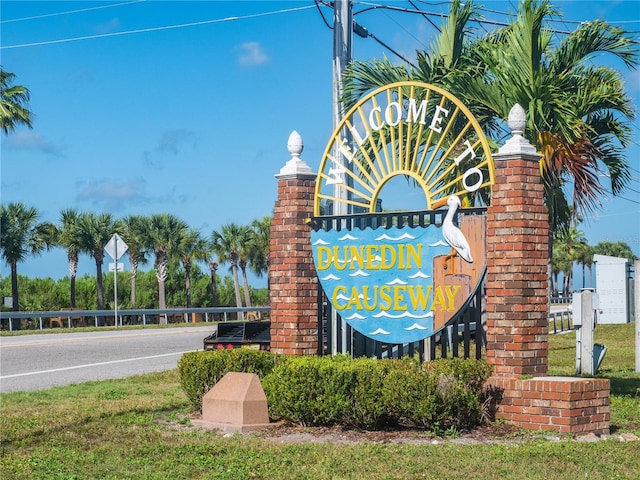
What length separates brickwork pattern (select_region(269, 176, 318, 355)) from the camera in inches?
489

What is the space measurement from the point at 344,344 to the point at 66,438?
13.1 ft

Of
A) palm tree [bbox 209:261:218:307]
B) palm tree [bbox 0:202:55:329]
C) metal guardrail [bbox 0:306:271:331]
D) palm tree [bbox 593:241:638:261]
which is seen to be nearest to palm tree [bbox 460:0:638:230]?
metal guardrail [bbox 0:306:271:331]

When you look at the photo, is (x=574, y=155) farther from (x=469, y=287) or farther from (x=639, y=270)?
(x=469, y=287)

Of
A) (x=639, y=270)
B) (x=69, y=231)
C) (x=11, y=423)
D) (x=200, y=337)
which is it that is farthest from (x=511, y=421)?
(x=69, y=231)

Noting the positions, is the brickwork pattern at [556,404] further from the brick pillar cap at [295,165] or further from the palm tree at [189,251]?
the palm tree at [189,251]

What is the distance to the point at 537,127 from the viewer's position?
18172 mm

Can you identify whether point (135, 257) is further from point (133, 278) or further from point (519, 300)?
point (519, 300)

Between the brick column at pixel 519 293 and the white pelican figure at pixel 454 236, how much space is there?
11.2 inches

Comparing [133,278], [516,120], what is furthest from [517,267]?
[133,278]

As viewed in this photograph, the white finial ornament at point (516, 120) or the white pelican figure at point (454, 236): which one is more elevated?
the white finial ornament at point (516, 120)

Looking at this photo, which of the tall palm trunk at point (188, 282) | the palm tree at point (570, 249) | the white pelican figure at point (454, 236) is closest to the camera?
the white pelican figure at point (454, 236)

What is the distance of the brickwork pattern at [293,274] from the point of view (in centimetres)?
1241

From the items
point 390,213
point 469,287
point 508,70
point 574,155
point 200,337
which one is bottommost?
point 200,337

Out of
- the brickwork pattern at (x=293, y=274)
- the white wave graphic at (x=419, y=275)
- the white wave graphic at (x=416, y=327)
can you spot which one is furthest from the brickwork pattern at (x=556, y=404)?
the brickwork pattern at (x=293, y=274)
